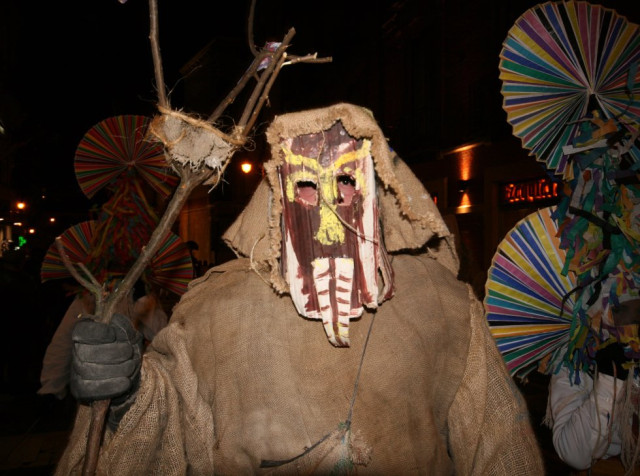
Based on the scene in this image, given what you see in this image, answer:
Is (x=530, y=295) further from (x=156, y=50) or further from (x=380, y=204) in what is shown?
(x=156, y=50)

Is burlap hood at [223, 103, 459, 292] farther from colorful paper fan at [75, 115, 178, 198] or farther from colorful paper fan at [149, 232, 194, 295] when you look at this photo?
colorful paper fan at [149, 232, 194, 295]

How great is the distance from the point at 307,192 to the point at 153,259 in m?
2.79

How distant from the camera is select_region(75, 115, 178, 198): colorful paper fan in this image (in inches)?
154

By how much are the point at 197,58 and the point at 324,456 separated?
2741 centimetres

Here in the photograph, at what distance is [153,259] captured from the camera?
431 centimetres

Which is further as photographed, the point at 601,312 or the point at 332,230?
the point at 601,312

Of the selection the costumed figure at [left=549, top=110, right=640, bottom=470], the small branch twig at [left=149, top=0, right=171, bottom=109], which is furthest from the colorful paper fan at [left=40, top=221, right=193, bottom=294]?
the costumed figure at [left=549, top=110, right=640, bottom=470]

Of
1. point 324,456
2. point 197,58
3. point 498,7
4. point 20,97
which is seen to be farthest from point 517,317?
point 197,58

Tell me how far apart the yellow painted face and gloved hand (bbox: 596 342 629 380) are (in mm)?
1407

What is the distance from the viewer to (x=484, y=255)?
9.98 meters

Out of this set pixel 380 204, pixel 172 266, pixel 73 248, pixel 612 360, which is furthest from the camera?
pixel 172 266

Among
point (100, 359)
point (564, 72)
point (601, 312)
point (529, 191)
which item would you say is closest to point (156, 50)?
point (100, 359)

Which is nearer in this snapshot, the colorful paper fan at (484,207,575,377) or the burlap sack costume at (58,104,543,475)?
the burlap sack costume at (58,104,543,475)

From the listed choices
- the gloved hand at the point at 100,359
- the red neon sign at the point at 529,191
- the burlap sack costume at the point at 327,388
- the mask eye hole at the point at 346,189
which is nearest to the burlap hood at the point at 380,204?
the burlap sack costume at the point at 327,388
